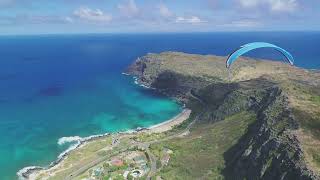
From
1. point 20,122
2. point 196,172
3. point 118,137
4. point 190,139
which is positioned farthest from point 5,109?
point 196,172

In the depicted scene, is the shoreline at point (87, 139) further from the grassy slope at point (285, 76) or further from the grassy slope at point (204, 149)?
the grassy slope at point (285, 76)

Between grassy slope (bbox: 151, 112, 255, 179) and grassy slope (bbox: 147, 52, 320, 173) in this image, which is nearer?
grassy slope (bbox: 147, 52, 320, 173)

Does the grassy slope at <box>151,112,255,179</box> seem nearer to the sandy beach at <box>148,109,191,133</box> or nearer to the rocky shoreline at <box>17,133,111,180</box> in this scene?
the sandy beach at <box>148,109,191,133</box>

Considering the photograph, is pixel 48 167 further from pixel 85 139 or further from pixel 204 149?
pixel 204 149

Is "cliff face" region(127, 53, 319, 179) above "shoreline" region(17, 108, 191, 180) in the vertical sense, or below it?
above

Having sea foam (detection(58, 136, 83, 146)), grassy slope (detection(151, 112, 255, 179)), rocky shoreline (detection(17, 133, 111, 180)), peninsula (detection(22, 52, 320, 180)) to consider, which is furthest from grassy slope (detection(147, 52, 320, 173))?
sea foam (detection(58, 136, 83, 146))

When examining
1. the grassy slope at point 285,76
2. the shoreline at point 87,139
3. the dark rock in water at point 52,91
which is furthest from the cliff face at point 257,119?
the dark rock in water at point 52,91

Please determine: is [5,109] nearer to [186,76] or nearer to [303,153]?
[186,76]
